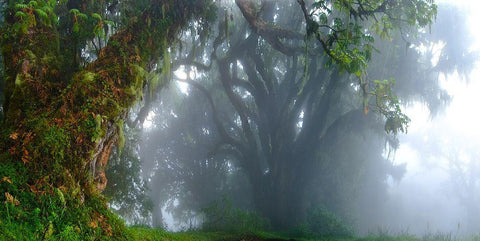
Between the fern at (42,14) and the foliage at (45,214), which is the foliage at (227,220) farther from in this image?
the fern at (42,14)

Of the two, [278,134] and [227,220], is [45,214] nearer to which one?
[227,220]

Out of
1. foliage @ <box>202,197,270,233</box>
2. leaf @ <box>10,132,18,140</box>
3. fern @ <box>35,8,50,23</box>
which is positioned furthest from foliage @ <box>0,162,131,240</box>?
foliage @ <box>202,197,270,233</box>

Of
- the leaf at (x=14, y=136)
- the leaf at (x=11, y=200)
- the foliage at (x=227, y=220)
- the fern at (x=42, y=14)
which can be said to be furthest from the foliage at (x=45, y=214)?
the foliage at (x=227, y=220)

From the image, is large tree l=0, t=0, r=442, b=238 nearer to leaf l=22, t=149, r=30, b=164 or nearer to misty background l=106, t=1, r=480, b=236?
leaf l=22, t=149, r=30, b=164

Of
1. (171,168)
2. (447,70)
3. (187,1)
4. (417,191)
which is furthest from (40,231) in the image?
(417,191)

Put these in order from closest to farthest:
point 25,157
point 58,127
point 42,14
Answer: point 25,157 < point 58,127 < point 42,14

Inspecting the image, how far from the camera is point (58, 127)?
333cm

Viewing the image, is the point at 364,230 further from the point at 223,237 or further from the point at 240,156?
the point at 223,237

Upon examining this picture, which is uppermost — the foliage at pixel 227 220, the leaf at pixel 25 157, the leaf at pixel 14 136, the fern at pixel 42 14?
the fern at pixel 42 14

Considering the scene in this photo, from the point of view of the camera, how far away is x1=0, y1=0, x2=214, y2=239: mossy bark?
2.79 meters

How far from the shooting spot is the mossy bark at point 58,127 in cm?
279

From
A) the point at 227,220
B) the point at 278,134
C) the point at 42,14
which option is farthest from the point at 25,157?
the point at 278,134

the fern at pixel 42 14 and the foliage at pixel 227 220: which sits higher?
the fern at pixel 42 14

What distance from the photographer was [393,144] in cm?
1797
